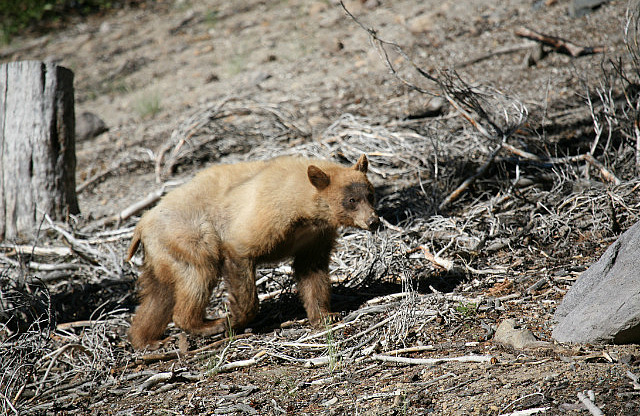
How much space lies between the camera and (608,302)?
3.25 m

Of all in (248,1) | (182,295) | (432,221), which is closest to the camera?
(182,295)

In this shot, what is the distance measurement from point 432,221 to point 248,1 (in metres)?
9.19

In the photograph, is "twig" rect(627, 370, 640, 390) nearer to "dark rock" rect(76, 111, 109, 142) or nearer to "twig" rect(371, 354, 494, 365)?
"twig" rect(371, 354, 494, 365)

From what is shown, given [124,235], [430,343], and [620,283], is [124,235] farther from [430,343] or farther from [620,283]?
[620,283]

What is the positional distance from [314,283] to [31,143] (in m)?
3.68

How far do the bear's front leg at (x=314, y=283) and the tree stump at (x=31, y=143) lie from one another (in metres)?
3.24

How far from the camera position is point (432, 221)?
19.1 ft

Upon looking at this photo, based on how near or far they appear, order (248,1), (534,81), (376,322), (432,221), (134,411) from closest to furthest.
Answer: (134,411) → (376,322) → (432,221) → (534,81) → (248,1)

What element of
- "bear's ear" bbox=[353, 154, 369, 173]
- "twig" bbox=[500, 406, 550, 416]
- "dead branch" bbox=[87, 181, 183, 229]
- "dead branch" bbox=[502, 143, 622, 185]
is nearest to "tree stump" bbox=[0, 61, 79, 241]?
"dead branch" bbox=[87, 181, 183, 229]

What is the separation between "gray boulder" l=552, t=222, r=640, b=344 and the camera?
3.16m

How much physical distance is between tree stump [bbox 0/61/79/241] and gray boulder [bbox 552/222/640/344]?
17.3ft

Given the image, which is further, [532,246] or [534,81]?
[534,81]

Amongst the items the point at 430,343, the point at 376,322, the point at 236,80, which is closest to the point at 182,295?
the point at 376,322

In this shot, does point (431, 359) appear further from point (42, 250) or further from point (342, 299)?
point (42, 250)
